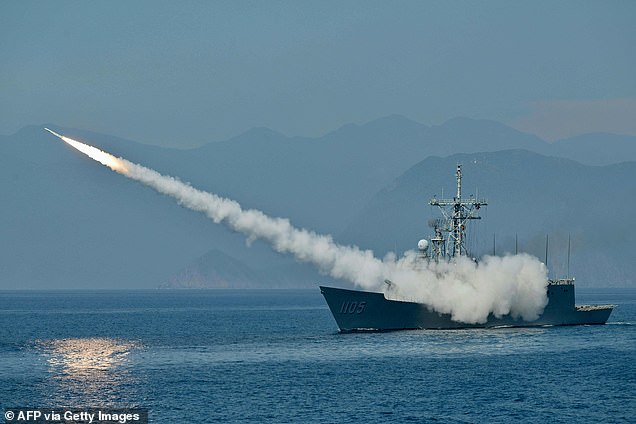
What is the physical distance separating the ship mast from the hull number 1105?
9442 millimetres

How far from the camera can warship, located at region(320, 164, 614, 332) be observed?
82.6m

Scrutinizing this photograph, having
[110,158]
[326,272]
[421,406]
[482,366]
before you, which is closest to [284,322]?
[326,272]

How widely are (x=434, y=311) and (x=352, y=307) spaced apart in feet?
23.3

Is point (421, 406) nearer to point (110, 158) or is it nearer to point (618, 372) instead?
point (618, 372)

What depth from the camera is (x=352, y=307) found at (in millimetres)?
82688

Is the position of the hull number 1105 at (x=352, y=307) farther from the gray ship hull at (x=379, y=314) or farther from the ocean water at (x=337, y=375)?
the ocean water at (x=337, y=375)

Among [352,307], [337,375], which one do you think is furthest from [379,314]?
[337,375]

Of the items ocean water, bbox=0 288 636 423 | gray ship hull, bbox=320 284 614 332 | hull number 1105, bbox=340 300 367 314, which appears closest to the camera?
ocean water, bbox=0 288 636 423

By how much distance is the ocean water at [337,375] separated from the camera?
49.5 metres

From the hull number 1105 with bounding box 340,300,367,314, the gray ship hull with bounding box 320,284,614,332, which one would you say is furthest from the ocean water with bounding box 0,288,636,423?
the hull number 1105 with bounding box 340,300,367,314

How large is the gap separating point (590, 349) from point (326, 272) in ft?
75.6

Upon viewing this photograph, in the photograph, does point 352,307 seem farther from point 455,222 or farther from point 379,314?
point 455,222

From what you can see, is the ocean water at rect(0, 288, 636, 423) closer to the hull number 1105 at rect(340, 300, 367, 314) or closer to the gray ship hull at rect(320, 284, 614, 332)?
the gray ship hull at rect(320, 284, 614, 332)

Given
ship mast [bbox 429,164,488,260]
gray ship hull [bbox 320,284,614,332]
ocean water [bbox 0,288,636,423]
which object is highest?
ship mast [bbox 429,164,488,260]
